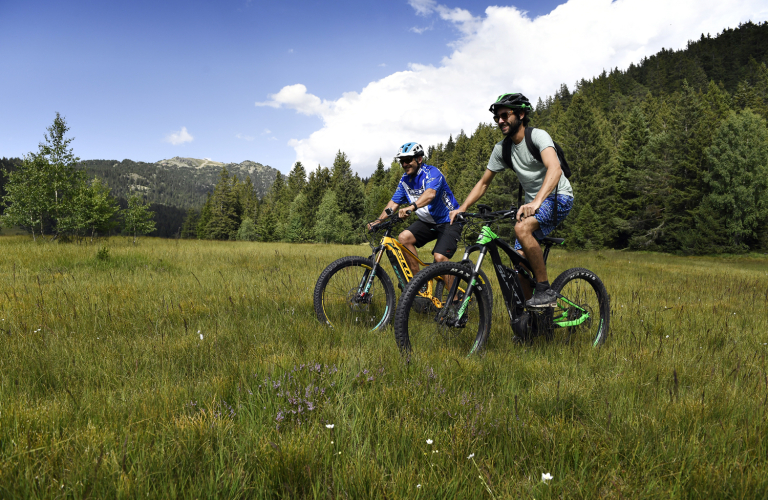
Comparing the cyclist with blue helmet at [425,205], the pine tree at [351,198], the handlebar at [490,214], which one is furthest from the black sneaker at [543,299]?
the pine tree at [351,198]

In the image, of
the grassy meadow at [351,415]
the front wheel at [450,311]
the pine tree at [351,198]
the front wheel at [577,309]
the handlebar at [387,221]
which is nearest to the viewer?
the grassy meadow at [351,415]

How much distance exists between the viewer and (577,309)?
14.2 ft

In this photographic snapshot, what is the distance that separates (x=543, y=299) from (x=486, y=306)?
66 centimetres

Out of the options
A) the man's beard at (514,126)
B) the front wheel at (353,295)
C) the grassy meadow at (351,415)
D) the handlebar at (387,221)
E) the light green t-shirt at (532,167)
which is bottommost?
the grassy meadow at (351,415)

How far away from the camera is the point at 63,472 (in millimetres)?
1507

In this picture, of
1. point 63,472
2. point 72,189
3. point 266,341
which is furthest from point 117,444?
point 72,189

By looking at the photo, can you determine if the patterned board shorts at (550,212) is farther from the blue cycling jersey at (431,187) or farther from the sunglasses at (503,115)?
the blue cycling jersey at (431,187)

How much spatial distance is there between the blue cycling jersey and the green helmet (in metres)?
1.53

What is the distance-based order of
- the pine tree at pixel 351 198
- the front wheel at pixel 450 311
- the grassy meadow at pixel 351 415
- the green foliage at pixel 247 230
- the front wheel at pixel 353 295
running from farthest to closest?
the green foliage at pixel 247 230 < the pine tree at pixel 351 198 < the front wheel at pixel 353 295 < the front wheel at pixel 450 311 < the grassy meadow at pixel 351 415

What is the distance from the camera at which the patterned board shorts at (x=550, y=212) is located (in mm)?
3898

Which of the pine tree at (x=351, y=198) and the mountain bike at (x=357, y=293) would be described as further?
the pine tree at (x=351, y=198)

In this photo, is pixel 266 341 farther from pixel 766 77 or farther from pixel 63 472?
pixel 766 77

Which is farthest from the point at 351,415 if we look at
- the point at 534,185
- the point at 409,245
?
the point at 409,245

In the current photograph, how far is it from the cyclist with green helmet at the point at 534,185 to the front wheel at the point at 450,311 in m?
0.58
